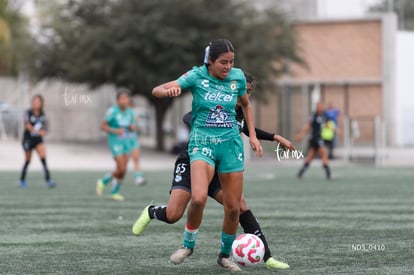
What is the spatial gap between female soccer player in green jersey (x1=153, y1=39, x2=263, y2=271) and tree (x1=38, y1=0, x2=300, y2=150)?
27659 mm

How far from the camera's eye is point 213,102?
898 centimetres

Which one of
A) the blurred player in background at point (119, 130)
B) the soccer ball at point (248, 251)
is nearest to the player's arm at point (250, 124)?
the soccer ball at point (248, 251)

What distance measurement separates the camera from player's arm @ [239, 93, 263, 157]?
9.09 meters

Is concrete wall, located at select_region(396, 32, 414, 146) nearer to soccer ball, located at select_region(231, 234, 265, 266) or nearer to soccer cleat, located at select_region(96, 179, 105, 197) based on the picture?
soccer cleat, located at select_region(96, 179, 105, 197)

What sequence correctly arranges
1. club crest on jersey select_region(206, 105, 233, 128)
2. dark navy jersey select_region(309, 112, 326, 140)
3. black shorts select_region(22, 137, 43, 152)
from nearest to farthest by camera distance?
club crest on jersey select_region(206, 105, 233, 128), black shorts select_region(22, 137, 43, 152), dark navy jersey select_region(309, 112, 326, 140)

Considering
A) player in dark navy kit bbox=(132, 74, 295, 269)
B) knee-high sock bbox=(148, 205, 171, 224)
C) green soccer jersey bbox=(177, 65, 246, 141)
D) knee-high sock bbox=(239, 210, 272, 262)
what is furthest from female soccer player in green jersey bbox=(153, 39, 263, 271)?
knee-high sock bbox=(239, 210, 272, 262)

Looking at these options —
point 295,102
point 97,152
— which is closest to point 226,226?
point 97,152

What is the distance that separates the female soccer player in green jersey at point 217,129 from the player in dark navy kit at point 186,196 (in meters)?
0.18

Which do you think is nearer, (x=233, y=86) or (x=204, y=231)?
(x=233, y=86)

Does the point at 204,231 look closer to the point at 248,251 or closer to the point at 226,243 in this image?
→ the point at 226,243

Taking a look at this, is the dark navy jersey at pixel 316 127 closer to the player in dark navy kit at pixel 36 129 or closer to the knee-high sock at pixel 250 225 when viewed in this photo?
the player in dark navy kit at pixel 36 129

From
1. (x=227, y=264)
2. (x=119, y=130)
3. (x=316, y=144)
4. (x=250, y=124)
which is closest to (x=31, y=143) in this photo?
(x=119, y=130)

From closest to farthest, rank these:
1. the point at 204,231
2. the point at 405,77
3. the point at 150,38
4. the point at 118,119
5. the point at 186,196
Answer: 1. the point at 186,196
2. the point at 204,231
3. the point at 118,119
4. the point at 150,38
5. the point at 405,77

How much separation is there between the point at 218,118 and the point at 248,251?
4.19 ft
